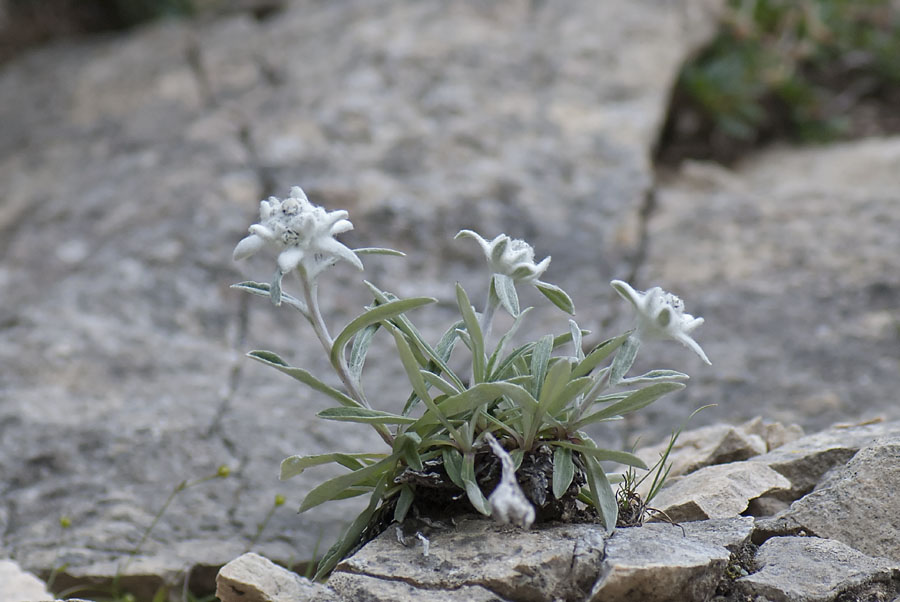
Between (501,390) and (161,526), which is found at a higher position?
(501,390)

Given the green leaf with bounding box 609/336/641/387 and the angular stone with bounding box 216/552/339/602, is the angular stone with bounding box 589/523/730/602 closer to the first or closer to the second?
the green leaf with bounding box 609/336/641/387

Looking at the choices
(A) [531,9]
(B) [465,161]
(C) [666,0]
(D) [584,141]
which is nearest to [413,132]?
(B) [465,161]

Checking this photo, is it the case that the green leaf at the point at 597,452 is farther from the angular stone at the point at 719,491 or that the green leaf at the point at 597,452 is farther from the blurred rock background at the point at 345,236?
the blurred rock background at the point at 345,236

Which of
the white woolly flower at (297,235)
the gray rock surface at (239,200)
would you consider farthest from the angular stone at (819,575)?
the gray rock surface at (239,200)

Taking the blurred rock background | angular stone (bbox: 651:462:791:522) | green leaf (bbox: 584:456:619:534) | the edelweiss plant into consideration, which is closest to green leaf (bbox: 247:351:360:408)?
the edelweiss plant

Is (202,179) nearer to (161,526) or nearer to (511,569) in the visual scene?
(161,526)

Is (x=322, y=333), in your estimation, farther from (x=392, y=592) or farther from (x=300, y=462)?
(x=392, y=592)

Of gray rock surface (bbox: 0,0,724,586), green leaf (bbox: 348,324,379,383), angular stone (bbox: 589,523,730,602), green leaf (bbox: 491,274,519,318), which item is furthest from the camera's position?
gray rock surface (bbox: 0,0,724,586)
